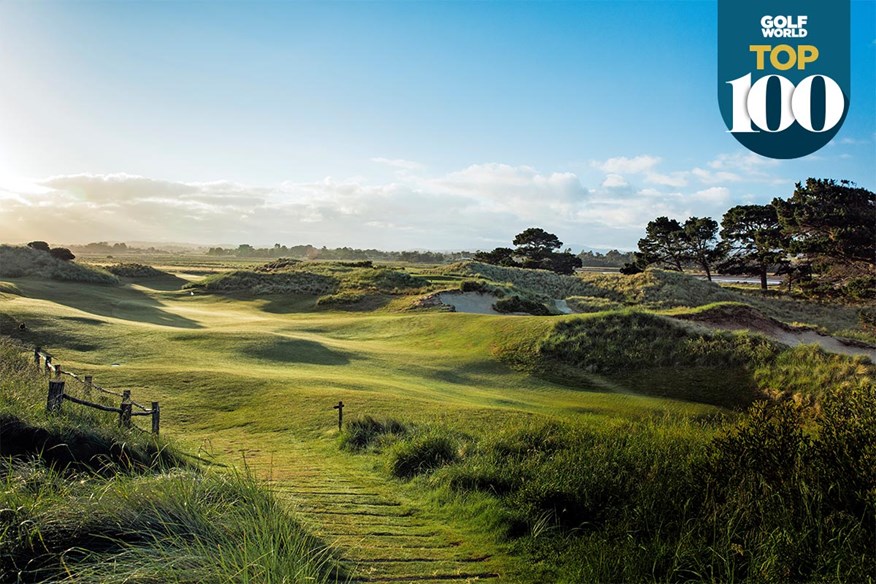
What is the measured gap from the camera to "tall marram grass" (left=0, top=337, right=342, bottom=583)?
4.42 metres

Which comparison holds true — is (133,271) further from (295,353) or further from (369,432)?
(369,432)

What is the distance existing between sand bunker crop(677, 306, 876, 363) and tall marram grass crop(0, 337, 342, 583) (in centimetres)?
3107

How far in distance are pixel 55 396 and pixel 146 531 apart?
20.3ft

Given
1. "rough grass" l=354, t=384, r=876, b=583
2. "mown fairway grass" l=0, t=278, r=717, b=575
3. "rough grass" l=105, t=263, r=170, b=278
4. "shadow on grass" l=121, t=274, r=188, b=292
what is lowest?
"mown fairway grass" l=0, t=278, r=717, b=575

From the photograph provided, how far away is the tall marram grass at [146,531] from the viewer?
442 centimetres

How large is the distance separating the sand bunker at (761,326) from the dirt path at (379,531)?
1104 inches

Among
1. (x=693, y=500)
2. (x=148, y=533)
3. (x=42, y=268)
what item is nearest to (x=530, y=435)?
(x=693, y=500)

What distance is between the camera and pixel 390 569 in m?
5.80

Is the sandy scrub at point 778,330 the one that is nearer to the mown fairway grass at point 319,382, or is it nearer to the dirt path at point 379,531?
the mown fairway grass at point 319,382

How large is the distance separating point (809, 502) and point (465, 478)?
14.0 feet

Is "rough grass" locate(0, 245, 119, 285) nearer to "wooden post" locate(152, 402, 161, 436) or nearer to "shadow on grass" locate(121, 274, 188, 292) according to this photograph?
"shadow on grass" locate(121, 274, 188, 292)

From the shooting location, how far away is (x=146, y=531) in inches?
196

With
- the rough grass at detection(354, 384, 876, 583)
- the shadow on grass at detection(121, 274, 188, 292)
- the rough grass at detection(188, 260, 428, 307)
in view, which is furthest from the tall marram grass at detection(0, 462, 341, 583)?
the shadow on grass at detection(121, 274, 188, 292)

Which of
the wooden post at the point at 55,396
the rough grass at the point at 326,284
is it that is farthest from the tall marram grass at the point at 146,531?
the rough grass at the point at 326,284
